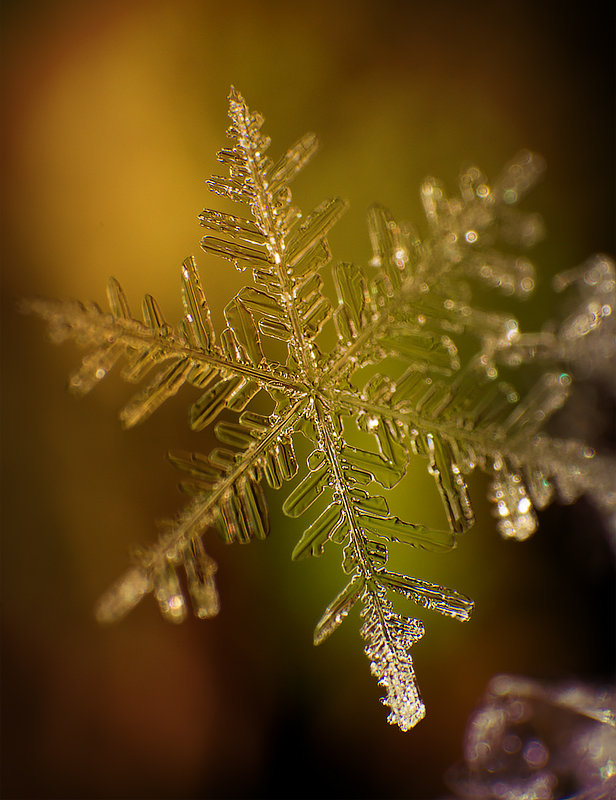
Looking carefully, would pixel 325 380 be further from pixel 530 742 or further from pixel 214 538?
pixel 530 742

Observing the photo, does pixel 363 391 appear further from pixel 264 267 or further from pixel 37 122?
pixel 37 122

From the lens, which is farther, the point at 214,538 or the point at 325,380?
the point at 214,538

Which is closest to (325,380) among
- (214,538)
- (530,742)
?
(214,538)

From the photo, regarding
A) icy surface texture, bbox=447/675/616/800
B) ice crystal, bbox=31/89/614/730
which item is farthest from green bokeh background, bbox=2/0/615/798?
ice crystal, bbox=31/89/614/730

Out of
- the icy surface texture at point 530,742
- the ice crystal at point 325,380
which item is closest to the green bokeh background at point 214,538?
the icy surface texture at point 530,742

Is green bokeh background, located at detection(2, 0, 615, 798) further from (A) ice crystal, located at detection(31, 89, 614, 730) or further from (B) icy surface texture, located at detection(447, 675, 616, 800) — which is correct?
(A) ice crystal, located at detection(31, 89, 614, 730)

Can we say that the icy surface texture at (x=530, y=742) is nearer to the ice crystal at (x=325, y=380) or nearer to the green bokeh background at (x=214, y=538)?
the green bokeh background at (x=214, y=538)
